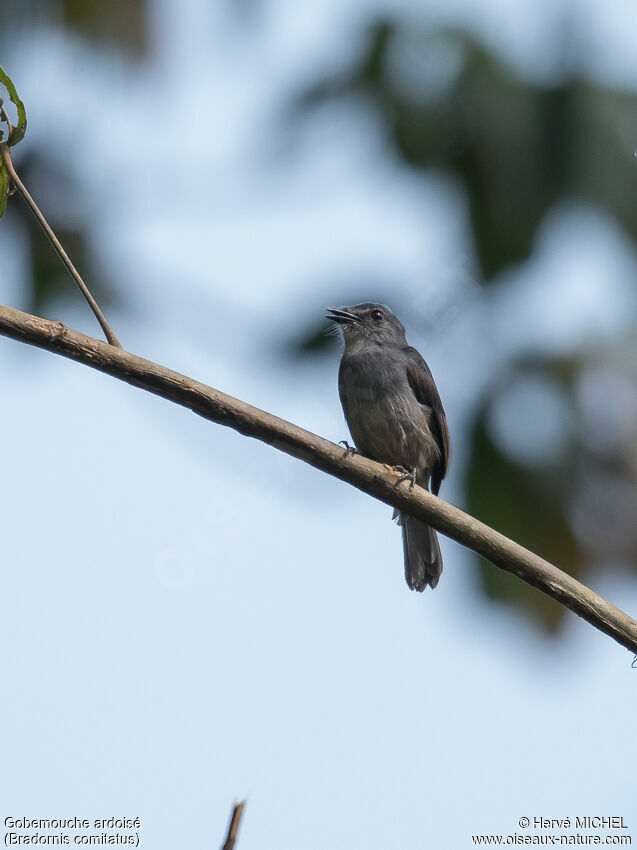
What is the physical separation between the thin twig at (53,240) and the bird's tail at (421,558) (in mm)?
2890

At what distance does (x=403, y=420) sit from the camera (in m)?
5.52

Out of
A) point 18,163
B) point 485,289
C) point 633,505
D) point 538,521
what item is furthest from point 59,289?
point 633,505

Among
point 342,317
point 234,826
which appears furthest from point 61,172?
point 234,826

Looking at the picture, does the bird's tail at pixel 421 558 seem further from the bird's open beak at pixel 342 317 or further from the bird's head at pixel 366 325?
the bird's open beak at pixel 342 317

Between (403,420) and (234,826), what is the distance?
3.96 metres

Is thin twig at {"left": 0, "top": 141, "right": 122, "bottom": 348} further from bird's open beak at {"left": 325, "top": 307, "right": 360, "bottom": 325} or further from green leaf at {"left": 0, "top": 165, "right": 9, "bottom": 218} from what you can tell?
bird's open beak at {"left": 325, "top": 307, "right": 360, "bottom": 325}

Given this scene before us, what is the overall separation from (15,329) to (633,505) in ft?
14.0

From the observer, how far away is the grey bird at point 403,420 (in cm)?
555

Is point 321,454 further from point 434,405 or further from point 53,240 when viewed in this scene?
point 434,405

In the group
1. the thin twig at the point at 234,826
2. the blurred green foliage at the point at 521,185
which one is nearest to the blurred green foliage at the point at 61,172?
the blurred green foliage at the point at 521,185

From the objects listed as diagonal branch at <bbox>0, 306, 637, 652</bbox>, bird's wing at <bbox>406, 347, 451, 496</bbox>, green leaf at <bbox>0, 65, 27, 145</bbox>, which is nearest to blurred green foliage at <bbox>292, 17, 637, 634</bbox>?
bird's wing at <bbox>406, 347, 451, 496</bbox>

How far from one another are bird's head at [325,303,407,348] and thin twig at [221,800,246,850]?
4.51 metres

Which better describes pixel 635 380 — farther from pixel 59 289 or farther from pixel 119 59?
pixel 59 289

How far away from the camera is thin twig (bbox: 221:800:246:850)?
1613 mm
